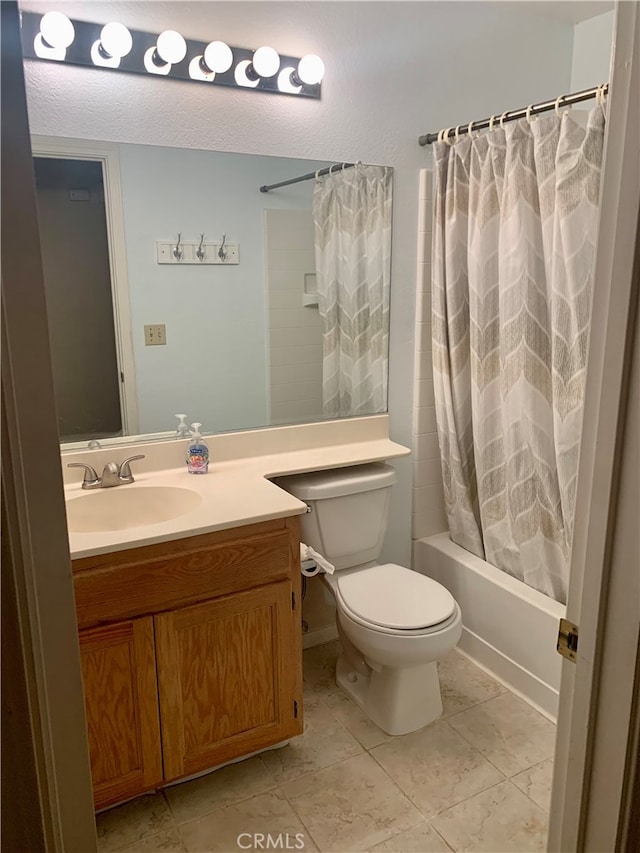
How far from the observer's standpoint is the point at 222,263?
212cm

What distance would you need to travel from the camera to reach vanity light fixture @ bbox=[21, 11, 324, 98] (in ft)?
5.55

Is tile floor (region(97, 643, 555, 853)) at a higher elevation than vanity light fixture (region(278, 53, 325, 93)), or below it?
below

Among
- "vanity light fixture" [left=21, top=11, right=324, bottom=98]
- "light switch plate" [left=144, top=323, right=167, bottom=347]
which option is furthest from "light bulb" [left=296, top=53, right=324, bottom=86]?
"light switch plate" [left=144, top=323, right=167, bottom=347]

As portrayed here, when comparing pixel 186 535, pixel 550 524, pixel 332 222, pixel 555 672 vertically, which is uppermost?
pixel 332 222

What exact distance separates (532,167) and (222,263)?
1045 millimetres

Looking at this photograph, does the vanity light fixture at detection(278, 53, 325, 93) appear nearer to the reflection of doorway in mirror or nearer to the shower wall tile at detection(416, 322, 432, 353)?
the reflection of doorway in mirror

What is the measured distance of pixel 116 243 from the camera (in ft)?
6.38

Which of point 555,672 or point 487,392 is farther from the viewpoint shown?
point 487,392

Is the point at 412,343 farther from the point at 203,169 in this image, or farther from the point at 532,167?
the point at 203,169

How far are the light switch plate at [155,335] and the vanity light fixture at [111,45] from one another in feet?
2.41

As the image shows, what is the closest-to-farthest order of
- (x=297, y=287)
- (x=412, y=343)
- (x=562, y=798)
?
1. (x=562, y=798)
2. (x=297, y=287)
3. (x=412, y=343)

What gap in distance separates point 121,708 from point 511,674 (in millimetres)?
1362

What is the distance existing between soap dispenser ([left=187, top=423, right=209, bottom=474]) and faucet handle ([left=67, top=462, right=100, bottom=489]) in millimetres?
288

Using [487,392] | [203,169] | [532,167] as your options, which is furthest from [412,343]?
[203,169]
